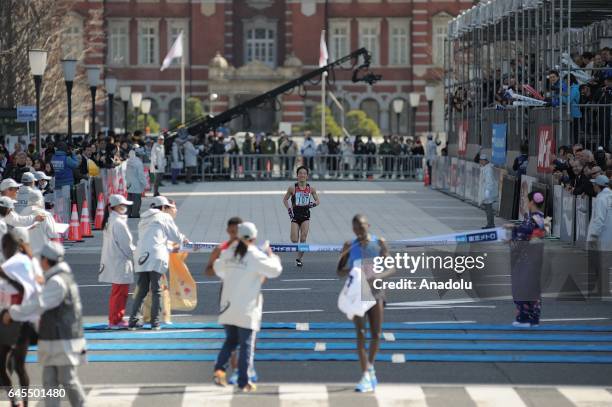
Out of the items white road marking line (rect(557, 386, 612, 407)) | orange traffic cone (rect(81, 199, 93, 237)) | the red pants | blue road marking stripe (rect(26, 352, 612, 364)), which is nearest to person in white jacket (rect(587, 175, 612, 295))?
blue road marking stripe (rect(26, 352, 612, 364))

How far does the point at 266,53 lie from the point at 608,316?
251 feet

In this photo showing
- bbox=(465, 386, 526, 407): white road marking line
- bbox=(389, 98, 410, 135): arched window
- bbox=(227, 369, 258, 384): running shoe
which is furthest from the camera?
bbox=(389, 98, 410, 135): arched window

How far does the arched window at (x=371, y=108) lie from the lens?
93125mm

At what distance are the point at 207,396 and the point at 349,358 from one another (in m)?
2.43

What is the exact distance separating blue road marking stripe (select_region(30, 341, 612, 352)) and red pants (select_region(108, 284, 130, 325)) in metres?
1.08

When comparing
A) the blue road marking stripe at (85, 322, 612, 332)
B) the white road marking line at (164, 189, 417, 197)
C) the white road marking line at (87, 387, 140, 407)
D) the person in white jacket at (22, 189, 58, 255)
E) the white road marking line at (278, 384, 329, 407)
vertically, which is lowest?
the white road marking line at (87, 387, 140, 407)

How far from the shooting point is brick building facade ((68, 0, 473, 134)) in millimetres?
92188

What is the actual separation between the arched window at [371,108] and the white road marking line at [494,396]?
78.3m

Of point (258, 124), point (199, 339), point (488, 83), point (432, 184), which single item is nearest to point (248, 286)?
point (199, 339)

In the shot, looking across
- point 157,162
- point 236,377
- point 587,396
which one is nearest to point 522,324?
point 587,396

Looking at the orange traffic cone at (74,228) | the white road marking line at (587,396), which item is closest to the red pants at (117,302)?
the white road marking line at (587,396)

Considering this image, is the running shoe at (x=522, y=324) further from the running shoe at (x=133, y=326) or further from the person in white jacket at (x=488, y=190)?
the person in white jacket at (x=488, y=190)

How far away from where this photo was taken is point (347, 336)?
18031 millimetres

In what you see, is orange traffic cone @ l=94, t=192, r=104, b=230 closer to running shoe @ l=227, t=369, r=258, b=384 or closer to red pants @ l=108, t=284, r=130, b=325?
red pants @ l=108, t=284, r=130, b=325
